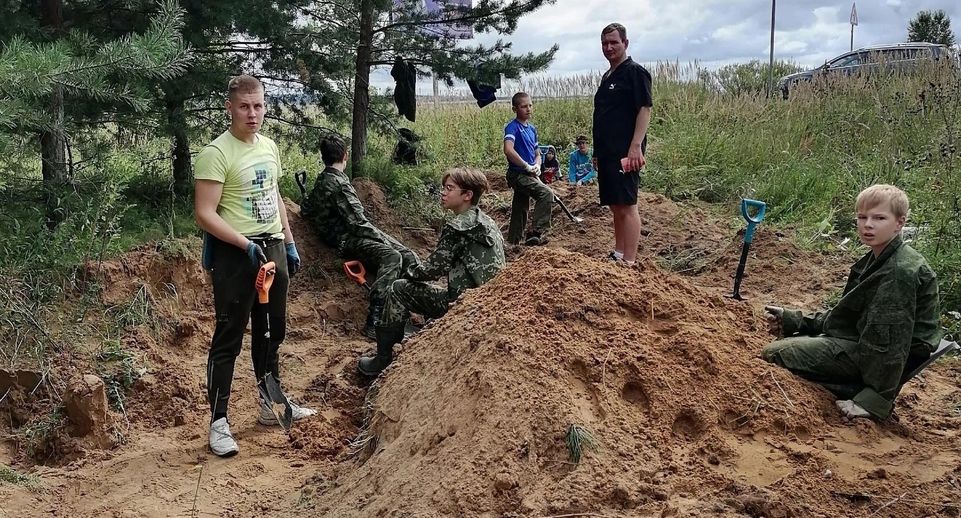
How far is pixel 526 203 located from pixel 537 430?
5.53 m

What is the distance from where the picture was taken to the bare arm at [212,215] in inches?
149

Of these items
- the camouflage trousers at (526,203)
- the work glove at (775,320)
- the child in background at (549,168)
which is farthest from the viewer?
the child in background at (549,168)

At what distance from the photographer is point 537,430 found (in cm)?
305

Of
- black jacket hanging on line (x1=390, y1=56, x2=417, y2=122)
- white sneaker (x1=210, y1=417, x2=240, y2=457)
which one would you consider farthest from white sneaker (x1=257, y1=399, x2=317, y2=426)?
black jacket hanging on line (x1=390, y1=56, x2=417, y2=122)

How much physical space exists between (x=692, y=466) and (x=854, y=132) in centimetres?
835

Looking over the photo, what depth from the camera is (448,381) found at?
3645 millimetres

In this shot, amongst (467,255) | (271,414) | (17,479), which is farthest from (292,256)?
(17,479)

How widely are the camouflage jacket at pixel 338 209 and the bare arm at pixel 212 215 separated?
274 cm

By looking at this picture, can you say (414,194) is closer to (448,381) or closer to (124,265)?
(124,265)

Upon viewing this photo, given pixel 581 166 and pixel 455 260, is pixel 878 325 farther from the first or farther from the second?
pixel 581 166

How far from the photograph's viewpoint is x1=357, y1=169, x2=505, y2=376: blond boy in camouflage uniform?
4.75 meters

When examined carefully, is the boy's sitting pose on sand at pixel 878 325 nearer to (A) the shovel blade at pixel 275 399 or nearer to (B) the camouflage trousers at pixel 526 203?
(A) the shovel blade at pixel 275 399

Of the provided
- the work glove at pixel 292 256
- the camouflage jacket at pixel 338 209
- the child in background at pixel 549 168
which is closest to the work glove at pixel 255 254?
the work glove at pixel 292 256

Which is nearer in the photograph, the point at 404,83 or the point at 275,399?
the point at 275,399
